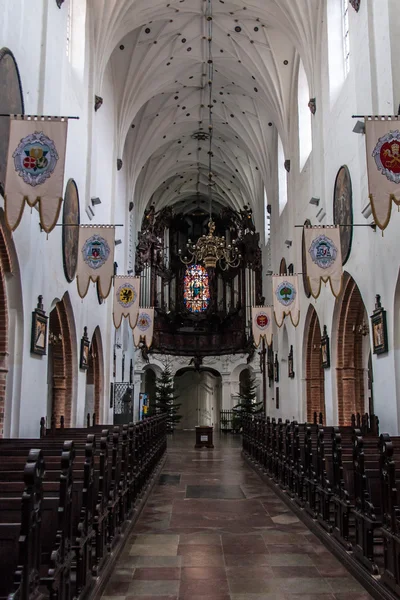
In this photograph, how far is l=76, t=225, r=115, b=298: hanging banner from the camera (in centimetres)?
1270

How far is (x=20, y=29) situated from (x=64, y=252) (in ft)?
16.7

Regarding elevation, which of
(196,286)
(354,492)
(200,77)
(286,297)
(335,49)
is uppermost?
(200,77)

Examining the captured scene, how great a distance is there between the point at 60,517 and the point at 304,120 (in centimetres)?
1885

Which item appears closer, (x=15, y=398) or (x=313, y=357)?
(x=15, y=398)

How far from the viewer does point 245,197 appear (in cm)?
3441

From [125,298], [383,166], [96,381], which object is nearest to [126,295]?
[125,298]

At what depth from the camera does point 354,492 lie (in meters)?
6.18

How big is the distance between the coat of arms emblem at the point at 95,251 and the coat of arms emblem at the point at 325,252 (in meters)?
4.56

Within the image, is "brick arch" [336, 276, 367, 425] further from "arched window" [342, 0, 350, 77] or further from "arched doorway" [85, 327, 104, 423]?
"arched doorway" [85, 327, 104, 423]

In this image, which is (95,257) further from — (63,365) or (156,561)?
(156,561)

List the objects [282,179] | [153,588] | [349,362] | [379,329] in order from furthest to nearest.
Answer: [282,179] → [349,362] → [379,329] → [153,588]

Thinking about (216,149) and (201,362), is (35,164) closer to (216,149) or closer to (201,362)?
(216,149)

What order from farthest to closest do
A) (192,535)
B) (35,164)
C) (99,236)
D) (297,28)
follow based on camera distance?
(297,28) → (99,236) → (35,164) → (192,535)

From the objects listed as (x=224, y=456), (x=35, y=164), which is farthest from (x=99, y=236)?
(x=224, y=456)
